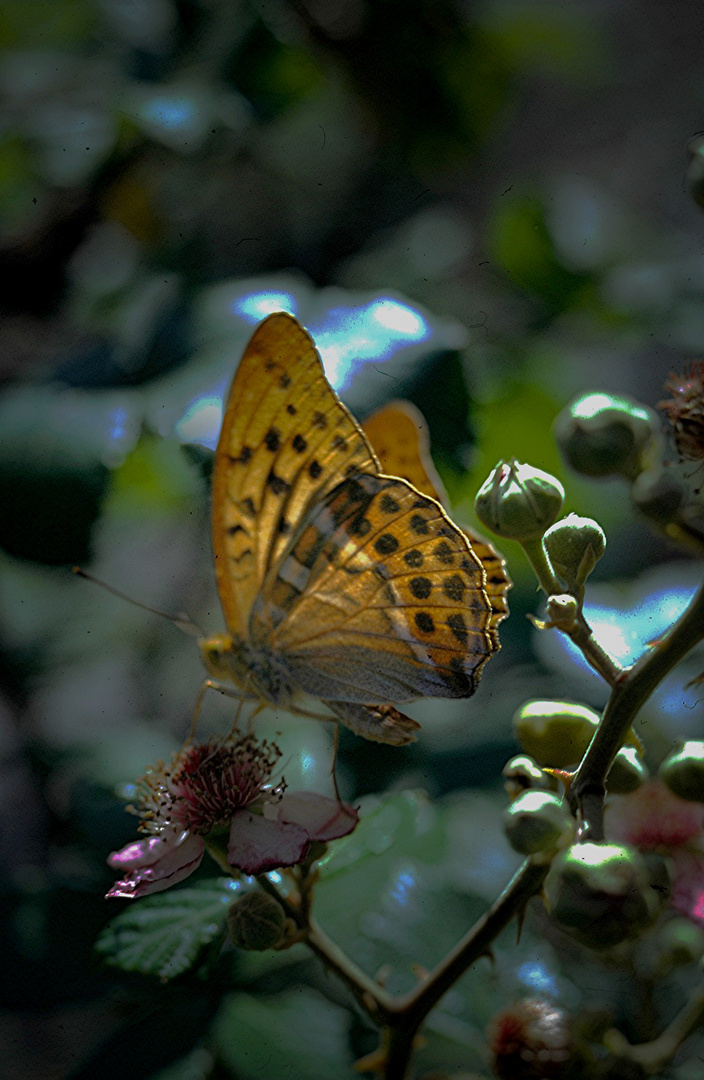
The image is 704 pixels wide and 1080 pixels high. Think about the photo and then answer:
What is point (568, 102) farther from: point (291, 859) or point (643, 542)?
Answer: point (291, 859)

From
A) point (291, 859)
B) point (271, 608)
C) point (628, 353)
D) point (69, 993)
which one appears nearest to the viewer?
point (291, 859)

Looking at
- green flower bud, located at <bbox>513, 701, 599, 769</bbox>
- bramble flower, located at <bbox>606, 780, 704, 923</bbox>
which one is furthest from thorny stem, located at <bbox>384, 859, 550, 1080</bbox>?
bramble flower, located at <bbox>606, 780, 704, 923</bbox>

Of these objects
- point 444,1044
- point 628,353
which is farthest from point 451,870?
point 628,353

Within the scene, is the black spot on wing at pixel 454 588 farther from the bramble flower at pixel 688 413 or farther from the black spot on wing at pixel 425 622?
the bramble flower at pixel 688 413

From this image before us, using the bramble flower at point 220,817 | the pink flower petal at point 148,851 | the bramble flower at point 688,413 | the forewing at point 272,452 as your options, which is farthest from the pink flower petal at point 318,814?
the bramble flower at point 688,413

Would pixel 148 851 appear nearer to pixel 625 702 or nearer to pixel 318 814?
pixel 318 814

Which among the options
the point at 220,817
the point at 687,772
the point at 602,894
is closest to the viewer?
the point at 602,894

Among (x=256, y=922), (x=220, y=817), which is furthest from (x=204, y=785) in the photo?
(x=256, y=922)
